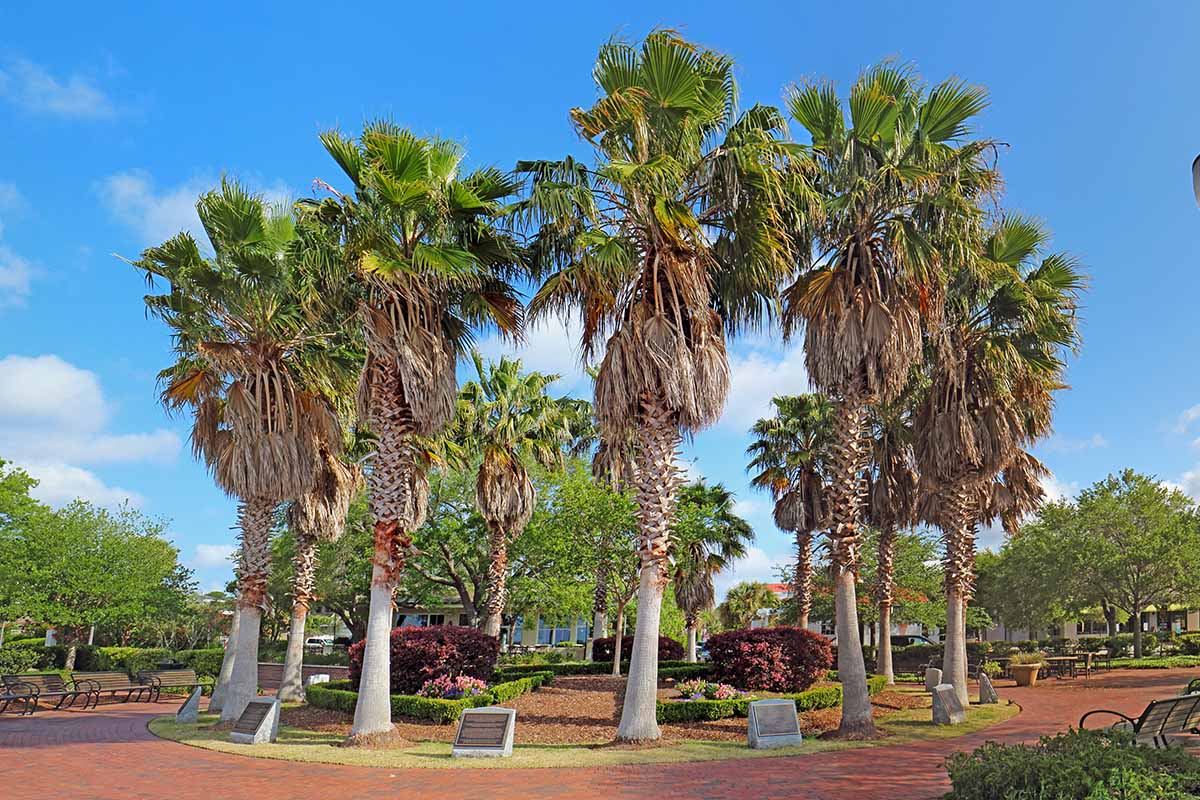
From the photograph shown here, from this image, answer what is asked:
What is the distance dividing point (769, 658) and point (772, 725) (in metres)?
6.42

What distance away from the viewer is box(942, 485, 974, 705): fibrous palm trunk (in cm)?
2123

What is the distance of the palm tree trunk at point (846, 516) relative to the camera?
54.4 ft

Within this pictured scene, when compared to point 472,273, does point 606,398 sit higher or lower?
lower

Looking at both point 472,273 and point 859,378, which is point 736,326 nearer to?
point 859,378

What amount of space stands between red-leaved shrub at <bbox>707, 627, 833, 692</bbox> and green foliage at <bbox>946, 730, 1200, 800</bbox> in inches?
528

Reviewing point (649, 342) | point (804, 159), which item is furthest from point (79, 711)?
point (804, 159)

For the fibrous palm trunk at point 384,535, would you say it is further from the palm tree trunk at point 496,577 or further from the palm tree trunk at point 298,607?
the palm tree trunk at point 496,577

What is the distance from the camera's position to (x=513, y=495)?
25484mm

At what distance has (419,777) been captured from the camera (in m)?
12.1

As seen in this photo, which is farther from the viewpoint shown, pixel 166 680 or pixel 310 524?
pixel 166 680

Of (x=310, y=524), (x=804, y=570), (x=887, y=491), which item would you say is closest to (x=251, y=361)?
(x=310, y=524)

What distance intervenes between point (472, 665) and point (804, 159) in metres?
14.1

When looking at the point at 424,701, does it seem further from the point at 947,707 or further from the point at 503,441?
the point at 947,707

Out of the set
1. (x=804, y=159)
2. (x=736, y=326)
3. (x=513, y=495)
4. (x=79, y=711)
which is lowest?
(x=79, y=711)
